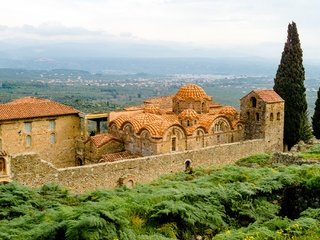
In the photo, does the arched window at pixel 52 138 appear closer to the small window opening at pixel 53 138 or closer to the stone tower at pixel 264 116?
the small window opening at pixel 53 138

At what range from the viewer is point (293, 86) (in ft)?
120

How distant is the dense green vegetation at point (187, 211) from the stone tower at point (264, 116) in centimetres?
1710

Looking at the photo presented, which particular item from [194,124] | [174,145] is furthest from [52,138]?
[194,124]

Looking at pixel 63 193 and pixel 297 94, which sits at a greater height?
pixel 297 94

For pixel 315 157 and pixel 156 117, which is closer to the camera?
pixel 315 157

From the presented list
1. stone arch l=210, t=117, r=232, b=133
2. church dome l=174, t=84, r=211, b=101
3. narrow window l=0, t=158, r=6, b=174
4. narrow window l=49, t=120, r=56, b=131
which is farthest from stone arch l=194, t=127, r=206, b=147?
narrow window l=0, t=158, r=6, b=174

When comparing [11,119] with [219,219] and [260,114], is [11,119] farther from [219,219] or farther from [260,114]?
[219,219]

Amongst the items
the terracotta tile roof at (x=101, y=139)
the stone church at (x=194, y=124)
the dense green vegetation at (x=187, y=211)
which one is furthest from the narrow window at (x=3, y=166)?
the stone church at (x=194, y=124)

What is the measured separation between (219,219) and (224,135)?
21.3 metres

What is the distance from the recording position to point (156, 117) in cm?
3125

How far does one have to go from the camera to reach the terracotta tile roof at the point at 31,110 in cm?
2961

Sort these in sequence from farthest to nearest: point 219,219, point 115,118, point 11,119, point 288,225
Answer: point 115,118 → point 11,119 → point 219,219 → point 288,225

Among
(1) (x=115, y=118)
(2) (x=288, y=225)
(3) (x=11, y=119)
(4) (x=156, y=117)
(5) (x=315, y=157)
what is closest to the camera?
(2) (x=288, y=225)

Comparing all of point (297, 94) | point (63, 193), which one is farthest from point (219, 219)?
point (297, 94)
